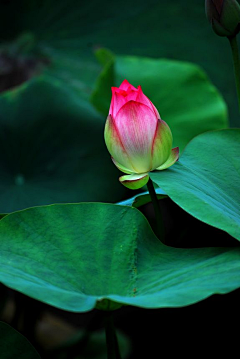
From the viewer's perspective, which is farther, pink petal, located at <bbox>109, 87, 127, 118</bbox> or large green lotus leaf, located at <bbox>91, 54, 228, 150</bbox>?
large green lotus leaf, located at <bbox>91, 54, 228, 150</bbox>

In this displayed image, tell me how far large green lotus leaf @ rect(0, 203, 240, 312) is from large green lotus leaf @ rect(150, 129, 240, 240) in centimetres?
4

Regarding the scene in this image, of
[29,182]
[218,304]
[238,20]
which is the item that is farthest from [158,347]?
[238,20]

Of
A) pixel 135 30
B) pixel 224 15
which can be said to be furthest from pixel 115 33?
pixel 224 15

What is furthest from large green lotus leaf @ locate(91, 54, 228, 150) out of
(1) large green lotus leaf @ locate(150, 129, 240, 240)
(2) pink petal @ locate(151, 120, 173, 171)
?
(2) pink petal @ locate(151, 120, 173, 171)

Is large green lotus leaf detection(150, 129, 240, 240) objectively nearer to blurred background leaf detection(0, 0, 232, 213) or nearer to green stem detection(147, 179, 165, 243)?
green stem detection(147, 179, 165, 243)

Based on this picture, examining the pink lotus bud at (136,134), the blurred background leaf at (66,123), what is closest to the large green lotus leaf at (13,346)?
the pink lotus bud at (136,134)

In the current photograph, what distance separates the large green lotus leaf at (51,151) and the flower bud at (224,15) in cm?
49

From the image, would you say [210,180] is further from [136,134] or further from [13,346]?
[13,346]

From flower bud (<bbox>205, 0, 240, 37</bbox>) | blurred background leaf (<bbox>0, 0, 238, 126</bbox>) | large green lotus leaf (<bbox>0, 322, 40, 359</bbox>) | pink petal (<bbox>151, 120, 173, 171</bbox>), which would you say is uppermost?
A: flower bud (<bbox>205, 0, 240, 37</bbox>)

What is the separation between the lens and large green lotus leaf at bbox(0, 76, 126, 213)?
104 cm

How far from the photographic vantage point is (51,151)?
43.8 inches

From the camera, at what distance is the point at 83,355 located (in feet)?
3.74

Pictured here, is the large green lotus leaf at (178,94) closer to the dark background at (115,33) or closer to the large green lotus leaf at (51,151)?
the large green lotus leaf at (51,151)

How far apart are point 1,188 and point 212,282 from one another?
674 millimetres
